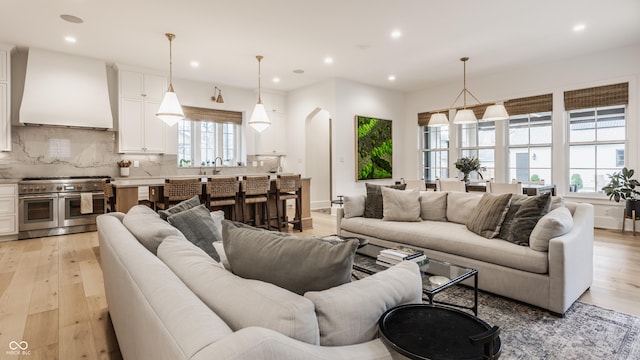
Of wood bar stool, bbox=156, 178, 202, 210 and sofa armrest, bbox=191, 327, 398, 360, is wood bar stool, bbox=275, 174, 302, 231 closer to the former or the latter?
wood bar stool, bbox=156, 178, 202, 210

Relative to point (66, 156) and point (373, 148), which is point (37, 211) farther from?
point (373, 148)

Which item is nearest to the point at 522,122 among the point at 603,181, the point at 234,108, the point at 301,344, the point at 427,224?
the point at 603,181

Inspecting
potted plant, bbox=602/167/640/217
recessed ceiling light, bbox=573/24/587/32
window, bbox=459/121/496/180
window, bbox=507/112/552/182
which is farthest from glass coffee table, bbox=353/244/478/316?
window, bbox=459/121/496/180

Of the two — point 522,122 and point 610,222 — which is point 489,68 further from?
point 610,222

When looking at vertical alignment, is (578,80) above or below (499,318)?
above

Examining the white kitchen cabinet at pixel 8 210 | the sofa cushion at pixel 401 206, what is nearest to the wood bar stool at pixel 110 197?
the white kitchen cabinet at pixel 8 210

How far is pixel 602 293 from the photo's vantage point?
9.29ft

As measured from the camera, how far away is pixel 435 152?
26.2 ft

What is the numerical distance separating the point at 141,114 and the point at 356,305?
6.31m

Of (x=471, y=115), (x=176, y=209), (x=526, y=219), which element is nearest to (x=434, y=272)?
(x=526, y=219)

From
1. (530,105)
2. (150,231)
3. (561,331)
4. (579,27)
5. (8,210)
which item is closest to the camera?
(150,231)

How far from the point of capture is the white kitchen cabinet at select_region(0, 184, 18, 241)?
15.6 ft

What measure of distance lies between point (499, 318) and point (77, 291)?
3.45 m

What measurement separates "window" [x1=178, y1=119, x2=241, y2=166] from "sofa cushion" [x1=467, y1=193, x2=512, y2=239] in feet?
18.7
